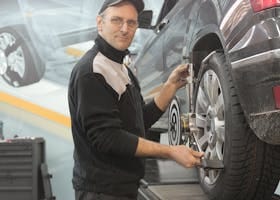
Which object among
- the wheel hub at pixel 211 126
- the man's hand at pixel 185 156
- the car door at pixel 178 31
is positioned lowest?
the man's hand at pixel 185 156

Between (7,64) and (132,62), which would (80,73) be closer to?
(132,62)

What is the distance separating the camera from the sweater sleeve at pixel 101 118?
4.73 ft

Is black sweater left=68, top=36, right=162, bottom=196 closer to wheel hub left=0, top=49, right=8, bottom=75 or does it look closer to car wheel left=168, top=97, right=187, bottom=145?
car wheel left=168, top=97, right=187, bottom=145

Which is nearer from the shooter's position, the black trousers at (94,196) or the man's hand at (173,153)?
the man's hand at (173,153)

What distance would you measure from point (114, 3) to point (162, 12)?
1.62 meters

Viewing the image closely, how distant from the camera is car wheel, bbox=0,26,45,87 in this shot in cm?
475

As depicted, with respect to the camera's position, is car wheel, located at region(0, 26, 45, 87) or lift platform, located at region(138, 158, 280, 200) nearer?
lift platform, located at region(138, 158, 280, 200)

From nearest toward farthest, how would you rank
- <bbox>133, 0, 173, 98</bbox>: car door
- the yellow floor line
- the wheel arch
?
the wheel arch
<bbox>133, 0, 173, 98</bbox>: car door
the yellow floor line

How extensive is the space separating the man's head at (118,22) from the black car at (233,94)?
351 mm

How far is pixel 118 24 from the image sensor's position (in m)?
1.58

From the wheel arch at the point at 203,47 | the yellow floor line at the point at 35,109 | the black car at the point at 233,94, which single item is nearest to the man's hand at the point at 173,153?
the black car at the point at 233,94

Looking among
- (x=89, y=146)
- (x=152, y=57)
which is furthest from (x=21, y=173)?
(x=89, y=146)

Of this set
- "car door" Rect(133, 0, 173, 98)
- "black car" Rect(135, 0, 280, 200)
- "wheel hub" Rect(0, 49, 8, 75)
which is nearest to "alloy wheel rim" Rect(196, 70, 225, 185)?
"black car" Rect(135, 0, 280, 200)

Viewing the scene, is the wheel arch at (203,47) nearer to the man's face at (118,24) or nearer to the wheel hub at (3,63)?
the man's face at (118,24)
